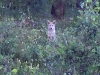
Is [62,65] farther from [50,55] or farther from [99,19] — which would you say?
[99,19]

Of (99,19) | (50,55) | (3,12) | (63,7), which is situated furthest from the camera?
(63,7)

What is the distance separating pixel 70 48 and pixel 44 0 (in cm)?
1280

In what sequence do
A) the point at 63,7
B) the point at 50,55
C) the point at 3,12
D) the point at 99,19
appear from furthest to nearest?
the point at 63,7, the point at 3,12, the point at 50,55, the point at 99,19

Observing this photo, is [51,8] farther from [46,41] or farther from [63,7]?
[46,41]

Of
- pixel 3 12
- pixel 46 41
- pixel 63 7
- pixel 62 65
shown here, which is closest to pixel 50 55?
pixel 62 65

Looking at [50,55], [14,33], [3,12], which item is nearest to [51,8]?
A: [3,12]

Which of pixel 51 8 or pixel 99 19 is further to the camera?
pixel 51 8

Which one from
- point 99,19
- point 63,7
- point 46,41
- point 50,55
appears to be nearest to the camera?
point 99,19

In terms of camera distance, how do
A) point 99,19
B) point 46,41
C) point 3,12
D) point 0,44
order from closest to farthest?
point 99,19
point 0,44
point 46,41
point 3,12

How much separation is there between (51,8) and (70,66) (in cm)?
1410

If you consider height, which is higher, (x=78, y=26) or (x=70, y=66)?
(x=78, y=26)

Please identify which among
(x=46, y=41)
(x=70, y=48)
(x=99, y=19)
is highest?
(x=99, y=19)

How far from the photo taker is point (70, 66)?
15.9ft

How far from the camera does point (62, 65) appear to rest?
490 cm
